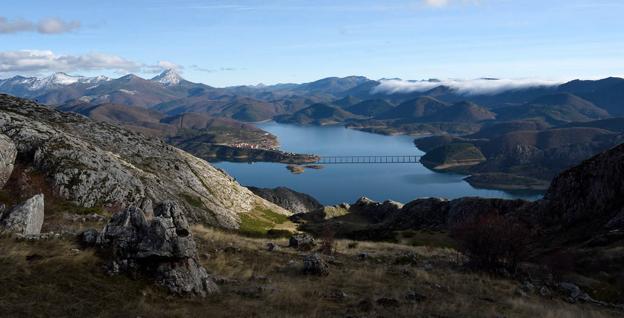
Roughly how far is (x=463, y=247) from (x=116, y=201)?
46499mm

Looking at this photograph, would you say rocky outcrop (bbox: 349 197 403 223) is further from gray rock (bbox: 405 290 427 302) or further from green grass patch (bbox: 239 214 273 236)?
gray rock (bbox: 405 290 427 302)

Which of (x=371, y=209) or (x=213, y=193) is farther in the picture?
(x=371, y=209)

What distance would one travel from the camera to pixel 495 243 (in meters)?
38.3

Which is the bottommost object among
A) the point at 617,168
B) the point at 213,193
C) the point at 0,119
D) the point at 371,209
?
the point at 371,209

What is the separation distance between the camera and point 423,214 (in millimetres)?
117562

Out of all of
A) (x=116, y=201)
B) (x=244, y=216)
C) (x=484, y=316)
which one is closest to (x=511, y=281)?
(x=484, y=316)

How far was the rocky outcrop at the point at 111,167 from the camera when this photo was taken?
188 ft

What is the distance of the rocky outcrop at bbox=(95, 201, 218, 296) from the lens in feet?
74.8

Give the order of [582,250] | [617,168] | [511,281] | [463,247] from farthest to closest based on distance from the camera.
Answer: [617,168] < [582,250] < [463,247] < [511,281]

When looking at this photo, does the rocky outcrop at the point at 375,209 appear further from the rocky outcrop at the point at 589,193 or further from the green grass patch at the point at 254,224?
the rocky outcrop at the point at 589,193

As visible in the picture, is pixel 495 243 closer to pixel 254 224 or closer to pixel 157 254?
pixel 157 254

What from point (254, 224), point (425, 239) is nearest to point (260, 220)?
point (254, 224)

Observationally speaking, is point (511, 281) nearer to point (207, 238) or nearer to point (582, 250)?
point (582, 250)

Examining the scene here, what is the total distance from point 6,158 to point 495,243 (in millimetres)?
48280
